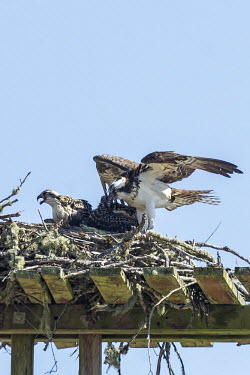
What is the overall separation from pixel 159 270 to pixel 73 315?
0.88 metres

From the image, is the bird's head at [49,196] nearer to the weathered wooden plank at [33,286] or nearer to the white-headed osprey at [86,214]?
the white-headed osprey at [86,214]

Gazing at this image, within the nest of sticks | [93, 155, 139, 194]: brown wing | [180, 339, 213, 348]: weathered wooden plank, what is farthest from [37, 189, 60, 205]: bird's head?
[180, 339, 213, 348]: weathered wooden plank

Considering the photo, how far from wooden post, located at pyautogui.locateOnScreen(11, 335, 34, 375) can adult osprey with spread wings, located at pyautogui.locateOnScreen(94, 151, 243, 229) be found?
3.30 meters

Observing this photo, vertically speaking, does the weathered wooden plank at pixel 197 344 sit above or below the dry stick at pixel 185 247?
below

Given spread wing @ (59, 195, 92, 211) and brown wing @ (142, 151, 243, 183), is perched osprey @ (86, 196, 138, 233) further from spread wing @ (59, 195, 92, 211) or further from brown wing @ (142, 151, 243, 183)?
brown wing @ (142, 151, 243, 183)

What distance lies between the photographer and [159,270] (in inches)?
228

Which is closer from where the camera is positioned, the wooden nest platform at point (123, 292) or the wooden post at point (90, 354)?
the wooden nest platform at point (123, 292)

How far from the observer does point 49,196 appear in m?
9.49

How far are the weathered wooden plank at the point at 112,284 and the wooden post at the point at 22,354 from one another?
28.7 inches

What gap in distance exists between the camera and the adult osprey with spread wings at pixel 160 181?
949 cm

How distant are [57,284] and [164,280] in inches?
27.8

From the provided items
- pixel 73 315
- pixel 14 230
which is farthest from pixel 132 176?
pixel 73 315

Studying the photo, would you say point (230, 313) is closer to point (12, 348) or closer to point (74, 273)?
point (74, 273)

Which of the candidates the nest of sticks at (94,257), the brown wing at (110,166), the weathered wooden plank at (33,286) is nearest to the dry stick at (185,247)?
the nest of sticks at (94,257)
